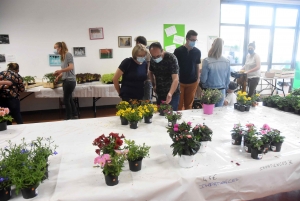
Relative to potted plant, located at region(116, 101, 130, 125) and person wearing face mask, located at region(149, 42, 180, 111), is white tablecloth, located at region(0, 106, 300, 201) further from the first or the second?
person wearing face mask, located at region(149, 42, 180, 111)

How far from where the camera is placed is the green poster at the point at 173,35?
505 cm

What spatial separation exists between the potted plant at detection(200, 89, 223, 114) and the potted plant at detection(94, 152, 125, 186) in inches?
51.5

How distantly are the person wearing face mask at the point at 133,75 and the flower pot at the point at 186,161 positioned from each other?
4.17 feet

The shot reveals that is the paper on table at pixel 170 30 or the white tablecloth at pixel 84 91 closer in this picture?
the white tablecloth at pixel 84 91

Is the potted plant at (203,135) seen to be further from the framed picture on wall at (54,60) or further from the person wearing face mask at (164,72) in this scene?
the framed picture on wall at (54,60)

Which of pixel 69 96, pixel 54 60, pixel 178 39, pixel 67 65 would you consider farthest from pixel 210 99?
pixel 54 60

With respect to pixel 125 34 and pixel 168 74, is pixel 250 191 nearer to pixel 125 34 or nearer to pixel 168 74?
pixel 168 74

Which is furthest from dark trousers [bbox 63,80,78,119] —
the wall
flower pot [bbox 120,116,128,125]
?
flower pot [bbox 120,116,128,125]

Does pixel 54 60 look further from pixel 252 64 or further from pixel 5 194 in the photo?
pixel 252 64

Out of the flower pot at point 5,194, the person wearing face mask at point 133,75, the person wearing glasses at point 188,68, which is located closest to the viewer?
the flower pot at point 5,194

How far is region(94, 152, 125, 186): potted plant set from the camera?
0.97 metres

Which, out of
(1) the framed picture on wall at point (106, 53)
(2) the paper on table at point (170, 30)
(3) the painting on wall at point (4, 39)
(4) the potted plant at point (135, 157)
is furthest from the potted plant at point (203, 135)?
(3) the painting on wall at point (4, 39)

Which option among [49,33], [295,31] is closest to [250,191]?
[49,33]

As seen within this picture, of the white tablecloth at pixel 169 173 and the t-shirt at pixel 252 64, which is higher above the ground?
the t-shirt at pixel 252 64
